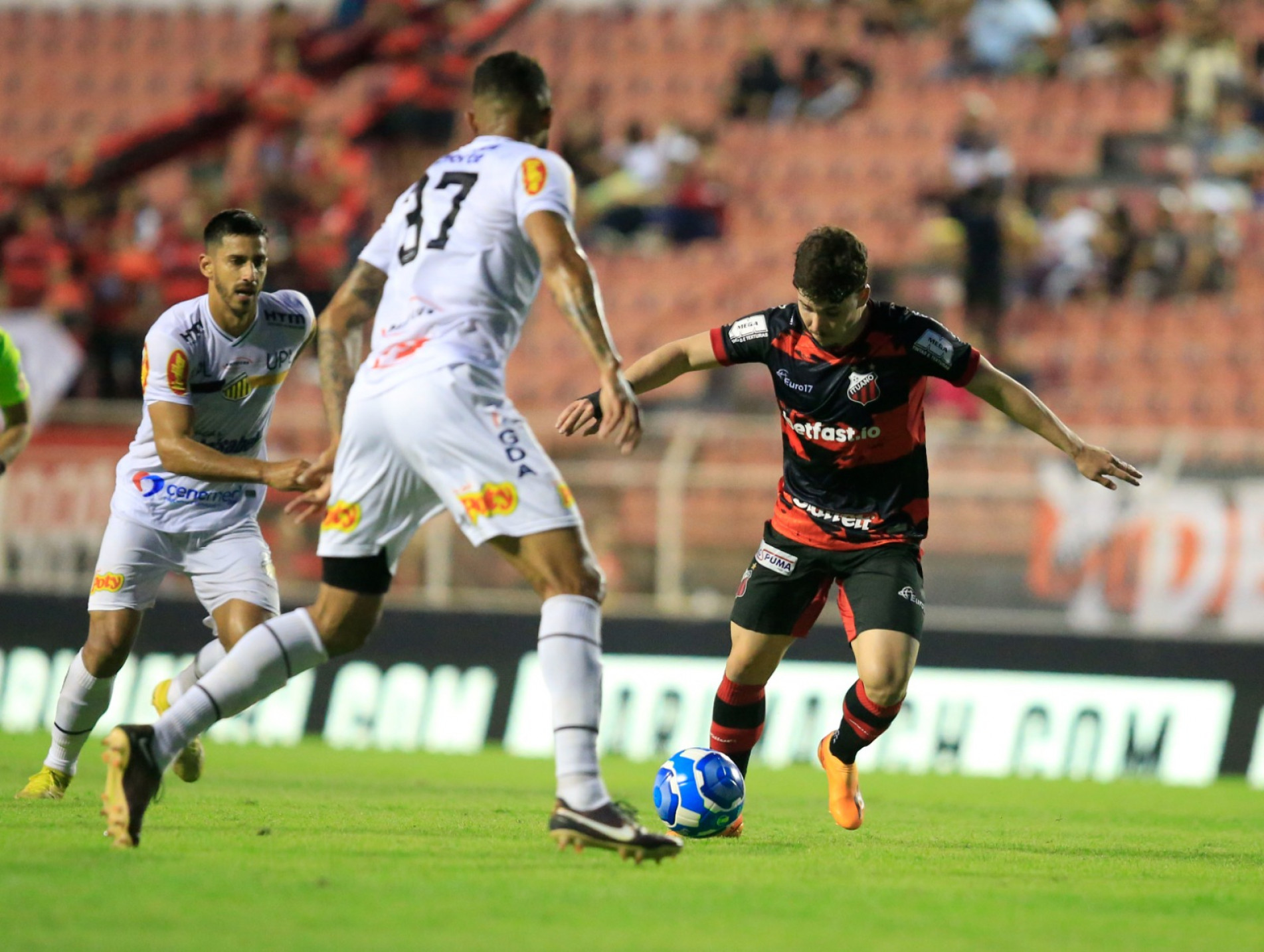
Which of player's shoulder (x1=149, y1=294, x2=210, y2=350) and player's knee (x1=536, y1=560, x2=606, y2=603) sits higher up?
player's shoulder (x1=149, y1=294, x2=210, y2=350)

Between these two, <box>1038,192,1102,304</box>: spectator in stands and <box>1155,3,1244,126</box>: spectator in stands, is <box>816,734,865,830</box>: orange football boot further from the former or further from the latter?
<box>1155,3,1244,126</box>: spectator in stands

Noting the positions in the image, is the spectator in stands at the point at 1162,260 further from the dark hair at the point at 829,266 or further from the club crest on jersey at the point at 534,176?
the club crest on jersey at the point at 534,176

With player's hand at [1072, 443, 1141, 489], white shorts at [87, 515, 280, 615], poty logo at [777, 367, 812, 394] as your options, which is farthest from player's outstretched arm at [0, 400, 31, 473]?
player's hand at [1072, 443, 1141, 489]

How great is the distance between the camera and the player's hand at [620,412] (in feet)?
15.6

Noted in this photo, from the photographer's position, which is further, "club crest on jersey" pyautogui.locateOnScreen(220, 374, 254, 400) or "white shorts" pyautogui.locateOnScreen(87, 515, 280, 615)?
"white shorts" pyautogui.locateOnScreen(87, 515, 280, 615)

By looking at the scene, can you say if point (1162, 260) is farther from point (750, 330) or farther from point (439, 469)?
point (439, 469)

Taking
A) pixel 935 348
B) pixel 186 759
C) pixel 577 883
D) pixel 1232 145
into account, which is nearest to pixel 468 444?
pixel 577 883

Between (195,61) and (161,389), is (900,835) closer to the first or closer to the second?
(161,389)

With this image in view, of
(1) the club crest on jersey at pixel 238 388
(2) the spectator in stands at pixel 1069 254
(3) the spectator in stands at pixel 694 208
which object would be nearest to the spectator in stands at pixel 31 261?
(3) the spectator in stands at pixel 694 208

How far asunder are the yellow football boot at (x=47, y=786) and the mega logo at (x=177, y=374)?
67.4 inches

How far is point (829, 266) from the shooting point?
6.03 metres

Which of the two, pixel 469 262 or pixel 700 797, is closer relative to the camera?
pixel 469 262

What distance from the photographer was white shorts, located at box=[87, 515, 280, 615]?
274 inches

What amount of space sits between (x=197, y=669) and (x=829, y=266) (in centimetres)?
308
